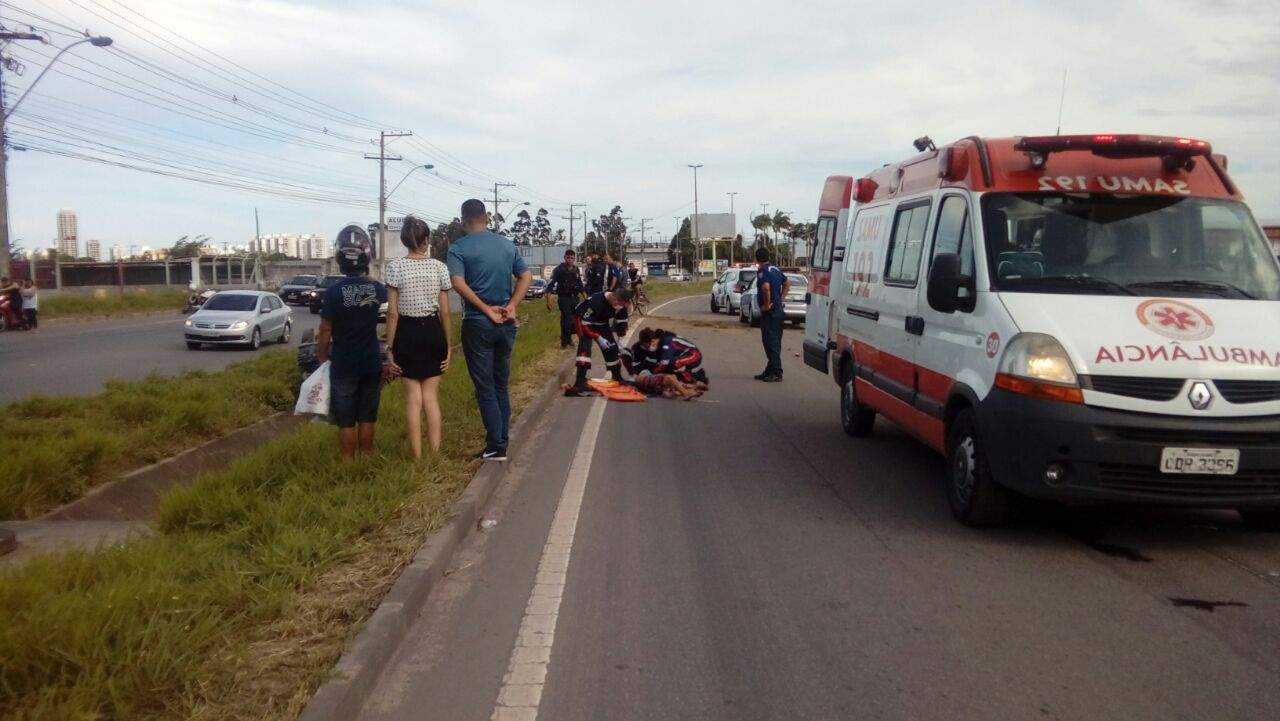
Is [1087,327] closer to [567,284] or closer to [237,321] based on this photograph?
[567,284]

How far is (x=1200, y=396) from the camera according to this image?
5.33 m

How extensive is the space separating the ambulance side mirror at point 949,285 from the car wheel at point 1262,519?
210 centimetres

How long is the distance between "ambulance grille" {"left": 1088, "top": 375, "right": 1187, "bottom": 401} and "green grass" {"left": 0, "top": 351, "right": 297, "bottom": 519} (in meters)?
6.84

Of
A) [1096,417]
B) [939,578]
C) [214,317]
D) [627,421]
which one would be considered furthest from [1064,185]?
[214,317]

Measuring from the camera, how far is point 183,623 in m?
3.95

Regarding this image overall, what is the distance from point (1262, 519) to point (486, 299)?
5.35m

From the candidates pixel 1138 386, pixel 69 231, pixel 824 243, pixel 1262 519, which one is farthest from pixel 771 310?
pixel 69 231

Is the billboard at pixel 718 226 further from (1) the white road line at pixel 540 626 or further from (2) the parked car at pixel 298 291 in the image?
(1) the white road line at pixel 540 626

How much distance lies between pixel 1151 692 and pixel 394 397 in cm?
861

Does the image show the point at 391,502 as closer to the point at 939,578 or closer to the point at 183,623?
the point at 183,623

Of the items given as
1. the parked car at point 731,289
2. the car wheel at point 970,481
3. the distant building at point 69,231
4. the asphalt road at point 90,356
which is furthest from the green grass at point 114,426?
the distant building at point 69,231

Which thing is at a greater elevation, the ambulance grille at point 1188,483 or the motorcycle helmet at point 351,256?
the motorcycle helmet at point 351,256

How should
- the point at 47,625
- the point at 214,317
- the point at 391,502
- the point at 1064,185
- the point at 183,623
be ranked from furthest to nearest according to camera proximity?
the point at 214,317
the point at 1064,185
the point at 391,502
the point at 183,623
the point at 47,625

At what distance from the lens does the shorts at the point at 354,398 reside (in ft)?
22.9
